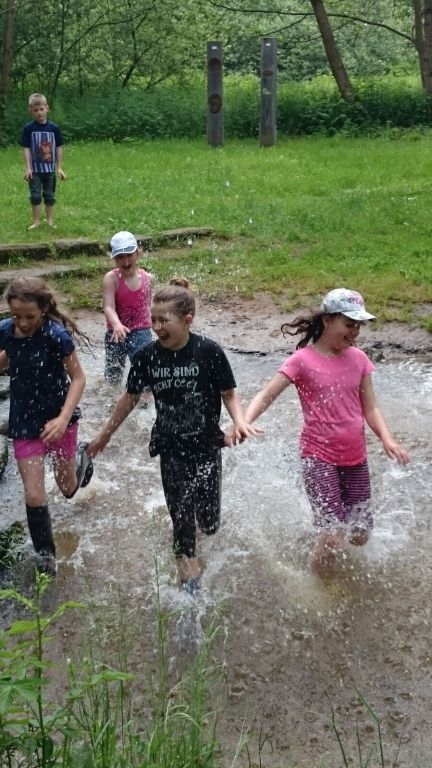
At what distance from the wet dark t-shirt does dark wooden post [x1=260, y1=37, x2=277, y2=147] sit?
15553 millimetres

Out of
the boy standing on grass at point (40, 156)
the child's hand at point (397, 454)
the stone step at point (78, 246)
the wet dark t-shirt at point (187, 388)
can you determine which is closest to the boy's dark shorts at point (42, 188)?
the boy standing on grass at point (40, 156)

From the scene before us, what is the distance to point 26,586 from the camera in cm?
460

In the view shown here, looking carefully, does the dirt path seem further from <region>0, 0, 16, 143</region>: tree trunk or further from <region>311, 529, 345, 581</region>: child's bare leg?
<region>0, 0, 16, 143</region>: tree trunk

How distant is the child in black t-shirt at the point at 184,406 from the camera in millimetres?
4344

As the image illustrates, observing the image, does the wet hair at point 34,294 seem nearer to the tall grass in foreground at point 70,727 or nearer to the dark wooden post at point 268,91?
the tall grass in foreground at point 70,727

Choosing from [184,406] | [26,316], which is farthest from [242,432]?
[26,316]

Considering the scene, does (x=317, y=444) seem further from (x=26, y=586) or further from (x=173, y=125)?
(x=173, y=125)

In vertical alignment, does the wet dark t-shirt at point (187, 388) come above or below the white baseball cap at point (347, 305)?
below

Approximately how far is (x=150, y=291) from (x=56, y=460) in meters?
2.22

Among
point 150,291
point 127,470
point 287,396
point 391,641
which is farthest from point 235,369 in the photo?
point 391,641

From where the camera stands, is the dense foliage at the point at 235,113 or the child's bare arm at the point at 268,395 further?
the dense foliage at the point at 235,113

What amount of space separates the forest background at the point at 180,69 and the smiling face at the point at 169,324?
17.2m

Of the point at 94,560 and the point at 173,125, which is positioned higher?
the point at 173,125

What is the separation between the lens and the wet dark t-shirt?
435 centimetres
